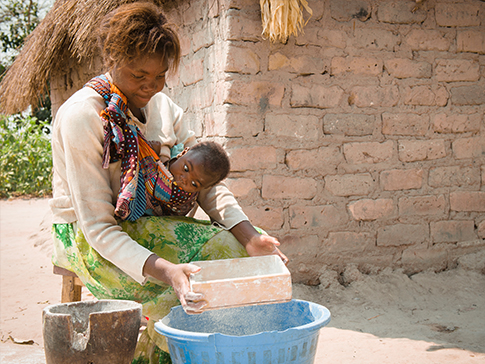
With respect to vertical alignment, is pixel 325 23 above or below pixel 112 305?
above

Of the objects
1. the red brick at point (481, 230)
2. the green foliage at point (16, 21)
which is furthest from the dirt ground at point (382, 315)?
the green foliage at point (16, 21)

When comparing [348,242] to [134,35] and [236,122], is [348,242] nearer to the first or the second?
[236,122]

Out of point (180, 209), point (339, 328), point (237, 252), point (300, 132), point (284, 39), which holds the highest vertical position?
point (284, 39)

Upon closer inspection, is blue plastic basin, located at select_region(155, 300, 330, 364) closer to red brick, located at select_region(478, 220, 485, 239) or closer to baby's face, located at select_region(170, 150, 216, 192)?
baby's face, located at select_region(170, 150, 216, 192)

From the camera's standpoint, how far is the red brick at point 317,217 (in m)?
3.42

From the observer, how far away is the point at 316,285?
11.6 feet

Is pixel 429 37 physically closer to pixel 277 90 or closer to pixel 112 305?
pixel 277 90

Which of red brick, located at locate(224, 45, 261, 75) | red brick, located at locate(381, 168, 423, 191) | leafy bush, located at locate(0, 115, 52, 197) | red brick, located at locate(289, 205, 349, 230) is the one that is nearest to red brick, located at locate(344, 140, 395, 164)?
red brick, located at locate(381, 168, 423, 191)

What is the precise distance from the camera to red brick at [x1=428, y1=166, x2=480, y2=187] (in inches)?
147

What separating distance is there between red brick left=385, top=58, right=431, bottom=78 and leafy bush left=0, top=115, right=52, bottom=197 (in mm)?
8157

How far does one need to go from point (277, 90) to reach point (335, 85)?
0.47m

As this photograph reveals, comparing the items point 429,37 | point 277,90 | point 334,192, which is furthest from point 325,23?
point 334,192

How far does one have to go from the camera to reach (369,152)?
3574mm

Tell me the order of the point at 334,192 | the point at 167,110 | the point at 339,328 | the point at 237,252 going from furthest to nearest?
the point at 334,192, the point at 339,328, the point at 167,110, the point at 237,252
